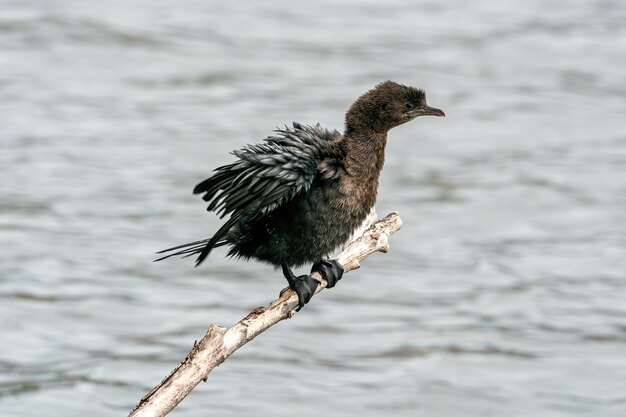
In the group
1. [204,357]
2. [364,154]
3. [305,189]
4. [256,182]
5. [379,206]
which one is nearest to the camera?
[204,357]

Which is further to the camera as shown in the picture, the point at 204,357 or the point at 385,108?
the point at 385,108

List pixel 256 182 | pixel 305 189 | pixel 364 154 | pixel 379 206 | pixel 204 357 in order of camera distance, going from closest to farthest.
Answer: pixel 204 357
pixel 256 182
pixel 305 189
pixel 364 154
pixel 379 206

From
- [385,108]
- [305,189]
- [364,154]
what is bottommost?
[305,189]

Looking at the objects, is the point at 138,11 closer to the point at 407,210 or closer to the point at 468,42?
the point at 468,42

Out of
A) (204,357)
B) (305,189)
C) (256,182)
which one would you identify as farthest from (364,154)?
(204,357)

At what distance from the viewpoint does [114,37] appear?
61.6 ft

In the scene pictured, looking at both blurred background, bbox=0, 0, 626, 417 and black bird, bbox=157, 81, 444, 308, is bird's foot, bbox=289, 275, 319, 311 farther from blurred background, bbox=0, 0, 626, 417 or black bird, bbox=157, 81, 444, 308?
blurred background, bbox=0, 0, 626, 417

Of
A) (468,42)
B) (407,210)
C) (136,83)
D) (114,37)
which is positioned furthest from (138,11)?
(407,210)

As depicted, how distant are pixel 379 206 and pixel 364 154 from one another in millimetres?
6859

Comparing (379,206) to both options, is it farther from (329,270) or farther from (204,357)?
(204,357)

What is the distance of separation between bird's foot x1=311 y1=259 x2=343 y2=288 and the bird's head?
Result: 67 cm

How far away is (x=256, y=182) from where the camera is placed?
20.9 feet

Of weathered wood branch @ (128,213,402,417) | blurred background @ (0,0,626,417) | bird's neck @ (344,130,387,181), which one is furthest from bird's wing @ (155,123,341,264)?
blurred background @ (0,0,626,417)

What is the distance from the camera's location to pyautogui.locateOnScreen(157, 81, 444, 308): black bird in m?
6.40
